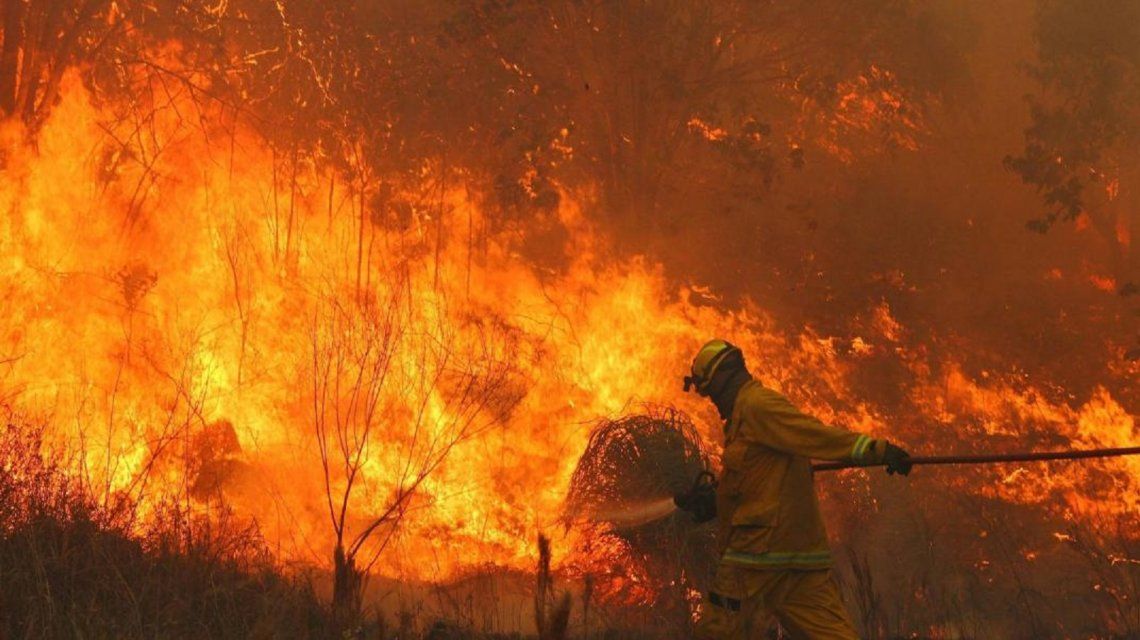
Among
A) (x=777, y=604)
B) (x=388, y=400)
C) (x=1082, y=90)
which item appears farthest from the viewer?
(x=1082, y=90)

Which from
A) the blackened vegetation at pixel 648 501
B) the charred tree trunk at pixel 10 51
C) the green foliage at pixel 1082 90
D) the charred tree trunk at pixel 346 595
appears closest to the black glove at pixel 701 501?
the blackened vegetation at pixel 648 501

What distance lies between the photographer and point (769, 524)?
543 cm

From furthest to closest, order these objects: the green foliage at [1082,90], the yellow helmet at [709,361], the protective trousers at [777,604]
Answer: the green foliage at [1082,90]
the yellow helmet at [709,361]
the protective trousers at [777,604]

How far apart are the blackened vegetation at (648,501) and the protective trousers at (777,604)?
1755 mm

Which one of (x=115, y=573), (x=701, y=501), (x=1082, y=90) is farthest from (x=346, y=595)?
(x=1082, y=90)

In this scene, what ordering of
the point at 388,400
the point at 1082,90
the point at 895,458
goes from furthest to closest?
the point at 1082,90 < the point at 388,400 < the point at 895,458

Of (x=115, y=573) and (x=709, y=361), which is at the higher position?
(x=709, y=361)

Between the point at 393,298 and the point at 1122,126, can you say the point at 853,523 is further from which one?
the point at 1122,126

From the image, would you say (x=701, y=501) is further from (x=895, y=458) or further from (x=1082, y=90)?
(x=1082, y=90)

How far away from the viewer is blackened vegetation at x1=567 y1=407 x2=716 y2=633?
7555mm

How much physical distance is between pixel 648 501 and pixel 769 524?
2.27m

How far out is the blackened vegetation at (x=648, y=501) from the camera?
24.8 ft

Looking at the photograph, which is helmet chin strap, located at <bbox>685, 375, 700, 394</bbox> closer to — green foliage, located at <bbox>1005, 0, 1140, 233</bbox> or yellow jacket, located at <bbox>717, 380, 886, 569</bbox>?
yellow jacket, located at <bbox>717, 380, 886, 569</bbox>

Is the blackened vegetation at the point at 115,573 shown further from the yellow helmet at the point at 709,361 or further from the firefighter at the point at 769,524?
the yellow helmet at the point at 709,361
